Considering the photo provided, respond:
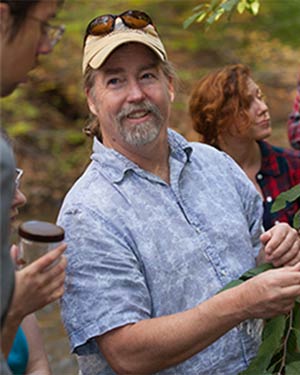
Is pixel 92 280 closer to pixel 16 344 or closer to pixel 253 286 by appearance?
pixel 16 344

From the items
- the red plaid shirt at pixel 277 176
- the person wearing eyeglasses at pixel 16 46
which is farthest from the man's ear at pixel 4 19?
the red plaid shirt at pixel 277 176

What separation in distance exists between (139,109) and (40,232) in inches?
33.1

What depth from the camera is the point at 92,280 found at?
2465mm

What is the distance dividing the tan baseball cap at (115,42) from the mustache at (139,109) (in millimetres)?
164

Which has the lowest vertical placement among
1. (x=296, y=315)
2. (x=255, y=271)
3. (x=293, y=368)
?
(x=293, y=368)

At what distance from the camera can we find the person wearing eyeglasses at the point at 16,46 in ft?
5.24

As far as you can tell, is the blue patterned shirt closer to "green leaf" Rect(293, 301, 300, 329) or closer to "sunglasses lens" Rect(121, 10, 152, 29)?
"green leaf" Rect(293, 301, 300, 329)

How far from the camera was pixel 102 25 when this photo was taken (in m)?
2.80

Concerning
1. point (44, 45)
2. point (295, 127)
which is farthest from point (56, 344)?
point (44, 45)

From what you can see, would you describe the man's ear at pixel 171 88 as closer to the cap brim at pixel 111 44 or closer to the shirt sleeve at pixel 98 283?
the cap brim at pixel 111 44

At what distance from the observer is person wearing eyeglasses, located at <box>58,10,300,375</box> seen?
2.43 m

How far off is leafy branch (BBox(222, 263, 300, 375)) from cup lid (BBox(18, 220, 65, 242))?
0.68 m

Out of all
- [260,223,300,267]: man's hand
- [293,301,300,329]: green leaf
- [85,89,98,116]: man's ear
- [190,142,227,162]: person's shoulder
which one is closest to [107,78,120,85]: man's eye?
[85,89,98,116]: man's ear

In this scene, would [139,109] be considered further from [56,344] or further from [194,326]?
[56,344]
